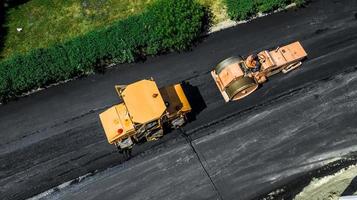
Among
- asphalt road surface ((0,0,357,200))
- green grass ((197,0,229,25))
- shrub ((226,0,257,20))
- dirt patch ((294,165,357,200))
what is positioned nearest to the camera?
dirt patch ((294,165,357,200))

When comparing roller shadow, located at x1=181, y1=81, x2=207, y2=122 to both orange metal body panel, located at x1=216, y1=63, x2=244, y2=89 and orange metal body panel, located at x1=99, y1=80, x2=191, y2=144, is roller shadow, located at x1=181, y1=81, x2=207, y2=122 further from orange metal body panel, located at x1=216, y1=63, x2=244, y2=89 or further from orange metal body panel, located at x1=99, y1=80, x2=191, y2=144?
orange metal body panel, located at x1=216, y1=63, x2=244, y2=89

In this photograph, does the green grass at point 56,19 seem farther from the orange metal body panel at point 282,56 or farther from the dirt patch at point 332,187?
the dirt patch at point 332,187

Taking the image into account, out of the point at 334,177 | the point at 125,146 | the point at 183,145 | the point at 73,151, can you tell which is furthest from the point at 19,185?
the point at 334,177

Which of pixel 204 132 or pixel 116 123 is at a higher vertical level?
pixel 116 123

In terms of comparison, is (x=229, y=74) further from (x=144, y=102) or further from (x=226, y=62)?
(x=144, y=102)

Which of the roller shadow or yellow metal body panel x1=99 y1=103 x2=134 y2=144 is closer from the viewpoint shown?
yellow metal body panel x1=99 y1=103 x2=134 y2=144

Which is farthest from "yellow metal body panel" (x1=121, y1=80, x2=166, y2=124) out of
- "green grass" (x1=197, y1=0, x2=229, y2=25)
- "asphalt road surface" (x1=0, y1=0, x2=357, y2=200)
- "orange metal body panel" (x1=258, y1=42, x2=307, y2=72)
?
"green grass" (x1=197, y1=0, x2=229, y2=25)

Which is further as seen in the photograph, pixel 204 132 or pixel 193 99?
pixel 193 99

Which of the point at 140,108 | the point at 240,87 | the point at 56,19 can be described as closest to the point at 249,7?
the point at 240,87
